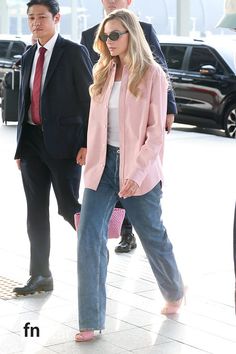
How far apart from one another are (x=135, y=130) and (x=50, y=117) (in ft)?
3.46

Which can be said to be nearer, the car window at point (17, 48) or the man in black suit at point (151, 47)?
the man in black suit at point (151, 47)

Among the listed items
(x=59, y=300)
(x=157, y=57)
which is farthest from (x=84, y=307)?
(x=157, y=57)

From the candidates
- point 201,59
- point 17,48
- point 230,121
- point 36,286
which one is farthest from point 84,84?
point 17,48

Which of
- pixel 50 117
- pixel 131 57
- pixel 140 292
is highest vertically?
pixel 131 57

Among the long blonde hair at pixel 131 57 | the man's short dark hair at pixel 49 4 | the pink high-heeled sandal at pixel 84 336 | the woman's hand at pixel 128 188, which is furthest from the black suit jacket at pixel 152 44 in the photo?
the pink high-heeled sandal at pixel 84 336

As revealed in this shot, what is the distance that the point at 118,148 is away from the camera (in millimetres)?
5684

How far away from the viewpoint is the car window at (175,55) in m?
19.2

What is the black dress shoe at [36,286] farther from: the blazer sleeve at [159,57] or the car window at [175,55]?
the car window at [175,55]

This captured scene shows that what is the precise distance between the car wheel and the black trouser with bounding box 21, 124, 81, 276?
11015 mm

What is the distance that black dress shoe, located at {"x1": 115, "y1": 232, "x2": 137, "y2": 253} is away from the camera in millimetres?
7973

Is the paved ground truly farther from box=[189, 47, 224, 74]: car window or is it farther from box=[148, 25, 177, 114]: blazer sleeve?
box=[189, 47, 224, 74]: car window

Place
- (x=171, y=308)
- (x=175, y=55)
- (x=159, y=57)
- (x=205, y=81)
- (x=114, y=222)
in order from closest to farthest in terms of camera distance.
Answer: (x=114, y=222), (x=171, y=308), (x=159, y=57), (x=205, y=81), (x=175, y=55)

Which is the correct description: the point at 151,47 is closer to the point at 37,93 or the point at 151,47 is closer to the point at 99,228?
the point at 37,93

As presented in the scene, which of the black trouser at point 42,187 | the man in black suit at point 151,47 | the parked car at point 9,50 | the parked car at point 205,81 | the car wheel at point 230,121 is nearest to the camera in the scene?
the black trouser at point 42,187
